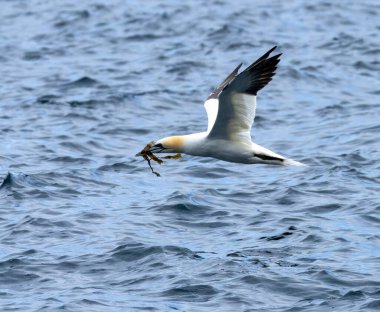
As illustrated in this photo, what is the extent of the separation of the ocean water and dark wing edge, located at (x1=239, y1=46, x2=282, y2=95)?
1.97 m

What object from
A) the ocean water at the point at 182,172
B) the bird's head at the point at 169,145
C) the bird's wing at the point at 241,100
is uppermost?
the bird's wing at the point at 241,100

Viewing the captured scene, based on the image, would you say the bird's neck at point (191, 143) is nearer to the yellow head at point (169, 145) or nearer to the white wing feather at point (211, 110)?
the yellow head at point (169, 145)

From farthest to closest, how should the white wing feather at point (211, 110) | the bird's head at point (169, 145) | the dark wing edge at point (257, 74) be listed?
the white wing feather at point (211, 110), the bird's head at point (169, 145), the dark wing edge at point (257, 74)

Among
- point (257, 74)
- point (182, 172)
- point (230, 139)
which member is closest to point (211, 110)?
point (230, 139)

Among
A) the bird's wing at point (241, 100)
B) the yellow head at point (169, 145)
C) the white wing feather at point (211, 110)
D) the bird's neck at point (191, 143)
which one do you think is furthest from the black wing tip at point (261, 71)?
the white wing feather at point (211, 110)

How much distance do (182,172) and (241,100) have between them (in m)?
4.02

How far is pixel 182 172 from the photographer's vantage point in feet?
56.0

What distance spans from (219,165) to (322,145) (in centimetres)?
217

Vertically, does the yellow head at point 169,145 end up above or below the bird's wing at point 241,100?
below

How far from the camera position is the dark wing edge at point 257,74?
12727 millimetres

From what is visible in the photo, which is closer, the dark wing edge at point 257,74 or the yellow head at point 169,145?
the dark wing edge at point 257,74

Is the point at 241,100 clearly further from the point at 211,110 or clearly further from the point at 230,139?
the point at 211,110

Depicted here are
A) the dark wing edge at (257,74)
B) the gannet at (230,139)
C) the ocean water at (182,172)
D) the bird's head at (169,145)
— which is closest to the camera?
the ocean water at (182,172)

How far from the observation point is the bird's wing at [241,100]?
12.8m
